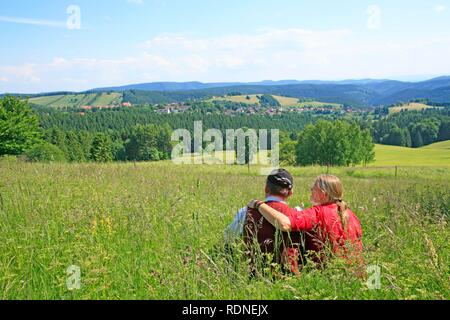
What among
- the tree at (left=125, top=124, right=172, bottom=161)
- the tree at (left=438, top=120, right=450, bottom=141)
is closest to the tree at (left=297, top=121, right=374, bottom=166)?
the tree at (left=125, top=124, right=172, bottom=161)

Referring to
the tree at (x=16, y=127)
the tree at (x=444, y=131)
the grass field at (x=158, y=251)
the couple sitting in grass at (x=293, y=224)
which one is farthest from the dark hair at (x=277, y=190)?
the tree at (x=444, y=131)

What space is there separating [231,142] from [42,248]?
285ft

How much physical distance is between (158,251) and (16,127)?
42.8 metres

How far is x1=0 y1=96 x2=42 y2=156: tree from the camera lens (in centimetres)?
3984

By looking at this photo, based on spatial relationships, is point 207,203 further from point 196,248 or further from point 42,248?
point 42,248

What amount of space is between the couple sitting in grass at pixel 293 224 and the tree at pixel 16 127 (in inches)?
1661

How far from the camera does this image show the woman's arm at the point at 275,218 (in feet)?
11.2

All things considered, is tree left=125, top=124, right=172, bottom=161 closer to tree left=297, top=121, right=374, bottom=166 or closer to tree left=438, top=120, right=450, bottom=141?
tree left=297, top=121, right=374, bottom=166

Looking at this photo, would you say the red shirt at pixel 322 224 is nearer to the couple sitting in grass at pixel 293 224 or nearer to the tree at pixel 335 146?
the couple sitting in grass at pixel 293 224

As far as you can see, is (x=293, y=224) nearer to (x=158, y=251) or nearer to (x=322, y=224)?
(x=322, y=224)

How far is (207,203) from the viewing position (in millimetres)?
6305

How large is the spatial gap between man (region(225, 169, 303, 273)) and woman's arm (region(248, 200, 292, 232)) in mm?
71

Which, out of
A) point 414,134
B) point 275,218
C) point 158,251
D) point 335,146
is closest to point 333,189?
point 275,218
